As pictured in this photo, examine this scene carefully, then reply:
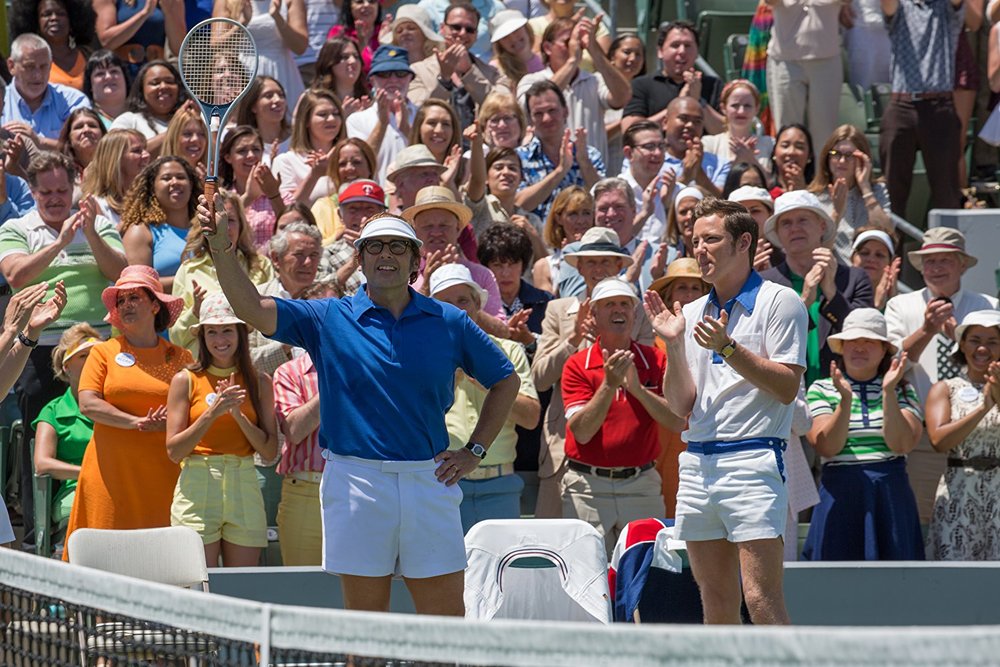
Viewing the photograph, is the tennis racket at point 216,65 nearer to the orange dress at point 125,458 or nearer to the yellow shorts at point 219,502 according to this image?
the orange dress at point 125,458

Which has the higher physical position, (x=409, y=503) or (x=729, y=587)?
(x=409, y=503)

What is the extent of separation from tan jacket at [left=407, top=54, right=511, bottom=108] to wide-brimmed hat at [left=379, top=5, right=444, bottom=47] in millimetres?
547

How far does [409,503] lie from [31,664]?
60.1 inches

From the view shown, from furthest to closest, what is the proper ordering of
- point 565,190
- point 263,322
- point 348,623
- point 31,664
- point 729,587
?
point 565,190
point 729,587
point 263,322
point 31,664
point 348,623

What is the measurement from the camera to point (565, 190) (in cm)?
1010

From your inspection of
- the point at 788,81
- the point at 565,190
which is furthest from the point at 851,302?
the point at 788,81

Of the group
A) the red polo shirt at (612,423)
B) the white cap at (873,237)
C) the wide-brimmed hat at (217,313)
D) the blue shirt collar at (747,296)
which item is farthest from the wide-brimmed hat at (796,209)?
the wide-brimmed hat at (217,313)

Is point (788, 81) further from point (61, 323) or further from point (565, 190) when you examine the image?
point (61, 323)

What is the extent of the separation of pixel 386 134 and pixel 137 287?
10.9 feet

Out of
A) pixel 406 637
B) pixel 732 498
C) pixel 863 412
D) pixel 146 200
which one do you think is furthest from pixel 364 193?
pixel 406 637

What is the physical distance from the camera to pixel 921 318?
9.45m

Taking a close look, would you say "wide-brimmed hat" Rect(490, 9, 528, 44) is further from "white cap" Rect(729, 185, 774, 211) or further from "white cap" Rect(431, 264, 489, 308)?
"white cap" Rect(431, 264, 489, 308)

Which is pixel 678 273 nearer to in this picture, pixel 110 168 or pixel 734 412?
pixel 734 412

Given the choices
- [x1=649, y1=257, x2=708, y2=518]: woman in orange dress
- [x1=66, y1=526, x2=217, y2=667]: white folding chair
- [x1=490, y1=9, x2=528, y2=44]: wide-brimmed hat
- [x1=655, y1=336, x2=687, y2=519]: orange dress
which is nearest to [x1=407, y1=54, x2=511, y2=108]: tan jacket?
[x1=490, y1=9, x2=528, y2=44]: wide-brimmed hat
